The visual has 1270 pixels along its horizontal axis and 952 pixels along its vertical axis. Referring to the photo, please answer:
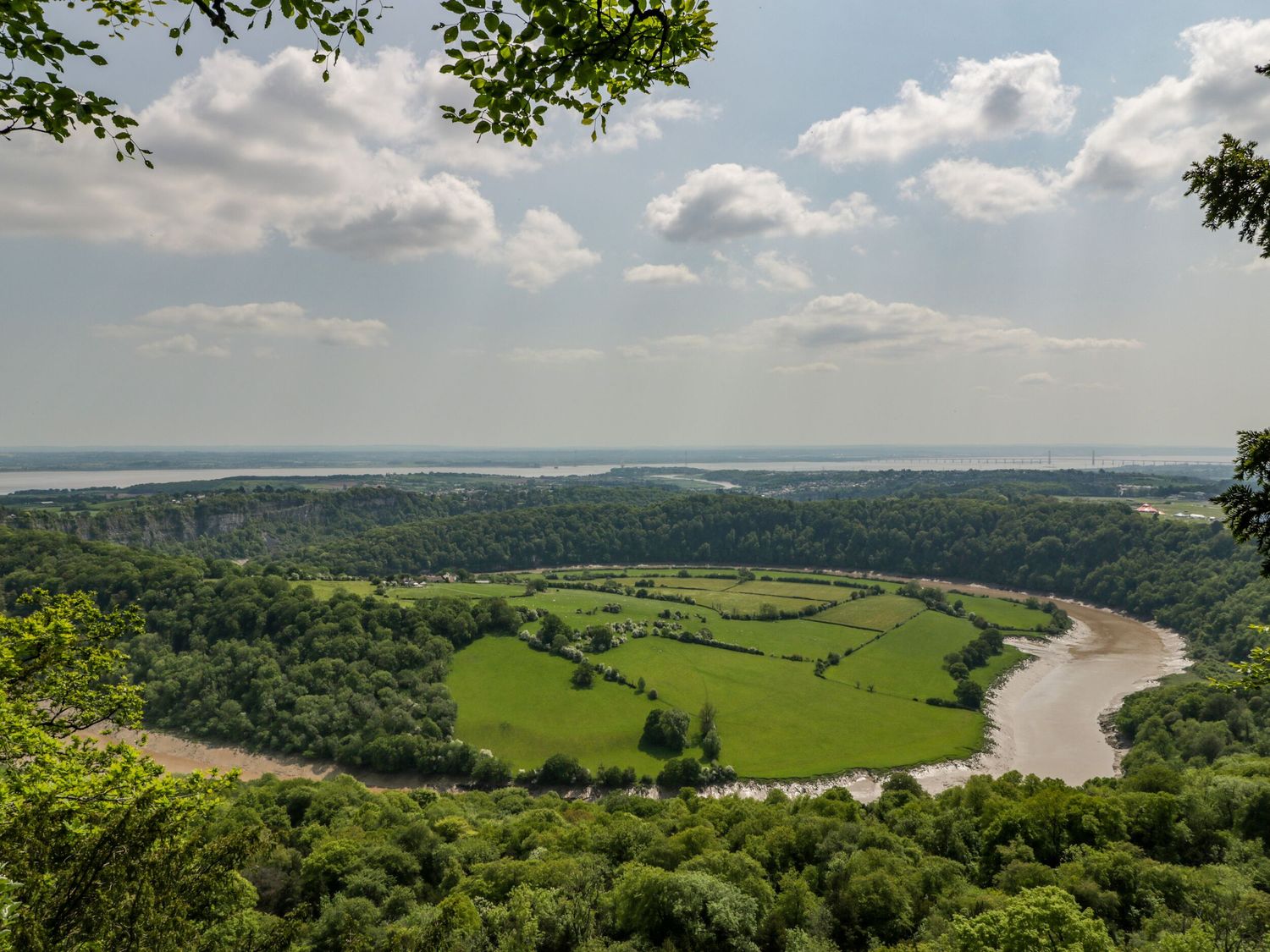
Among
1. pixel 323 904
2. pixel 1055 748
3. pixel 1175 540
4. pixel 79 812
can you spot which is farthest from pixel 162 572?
pixel 1175 540

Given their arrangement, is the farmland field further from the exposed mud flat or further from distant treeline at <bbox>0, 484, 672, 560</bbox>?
distant treeline at <bbox>0, 484, 672, 560</bbox>

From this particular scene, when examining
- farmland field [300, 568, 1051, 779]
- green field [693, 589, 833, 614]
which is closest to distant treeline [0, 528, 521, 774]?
farmland field [300, 568, 1051, 779]

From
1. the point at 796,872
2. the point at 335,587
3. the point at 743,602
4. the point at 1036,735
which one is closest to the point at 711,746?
the point at 796,872

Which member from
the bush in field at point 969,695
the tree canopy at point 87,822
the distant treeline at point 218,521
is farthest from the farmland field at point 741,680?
the distant treeline at point 218,521

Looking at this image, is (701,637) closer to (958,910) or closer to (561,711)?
(561,711)

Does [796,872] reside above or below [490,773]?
above

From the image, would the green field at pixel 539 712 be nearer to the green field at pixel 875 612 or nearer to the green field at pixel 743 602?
the green field at pixel 743 602

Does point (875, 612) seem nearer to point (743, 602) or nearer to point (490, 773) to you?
point (743, 602)

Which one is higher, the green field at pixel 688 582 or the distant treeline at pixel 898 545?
the distant treeline at pixel 898 545
